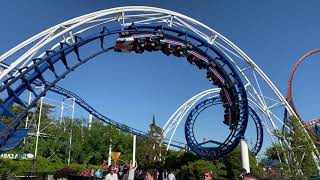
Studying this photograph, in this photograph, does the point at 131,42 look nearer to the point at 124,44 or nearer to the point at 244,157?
the point at 124,44

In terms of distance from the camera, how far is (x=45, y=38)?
1677cm

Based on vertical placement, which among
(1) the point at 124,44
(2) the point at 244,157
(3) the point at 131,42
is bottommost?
(2) the point at 244,157

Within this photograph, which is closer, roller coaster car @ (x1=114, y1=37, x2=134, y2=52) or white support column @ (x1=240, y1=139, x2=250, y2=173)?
roller coaster car @ (x1=114, y1=37, x2=134, y2=52)


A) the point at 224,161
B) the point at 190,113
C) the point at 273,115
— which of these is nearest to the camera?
the point at 273,115

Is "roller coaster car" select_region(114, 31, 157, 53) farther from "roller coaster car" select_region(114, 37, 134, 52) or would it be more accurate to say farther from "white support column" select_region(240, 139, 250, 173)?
"white support column" select_region(240, 139, 250, 173)

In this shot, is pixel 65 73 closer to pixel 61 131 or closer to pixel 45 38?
pixel 45 38

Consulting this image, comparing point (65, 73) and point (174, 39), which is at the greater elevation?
point (174, 39)

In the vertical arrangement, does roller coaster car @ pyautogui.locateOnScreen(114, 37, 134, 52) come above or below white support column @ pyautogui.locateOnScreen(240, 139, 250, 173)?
above

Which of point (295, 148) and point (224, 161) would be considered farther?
point (224, 161)

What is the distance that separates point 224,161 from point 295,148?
789 cm

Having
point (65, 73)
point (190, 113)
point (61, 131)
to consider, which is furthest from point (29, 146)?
point (65, 73)

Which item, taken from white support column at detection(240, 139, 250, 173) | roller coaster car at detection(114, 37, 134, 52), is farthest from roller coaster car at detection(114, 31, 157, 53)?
white support column at detection(240, 139, 250, 173)

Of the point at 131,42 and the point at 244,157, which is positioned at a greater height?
the point at 131,42

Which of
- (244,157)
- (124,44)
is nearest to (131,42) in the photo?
(124,44)
